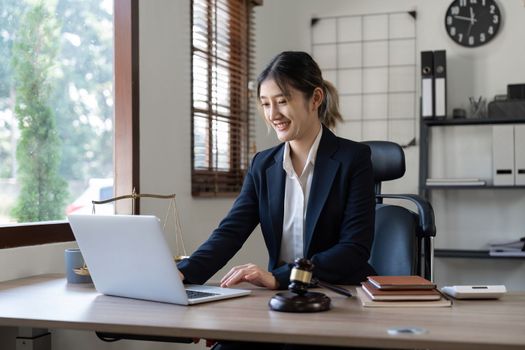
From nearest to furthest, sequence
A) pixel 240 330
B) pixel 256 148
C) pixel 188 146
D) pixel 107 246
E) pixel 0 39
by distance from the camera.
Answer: pixel 240 330 → pixel 107 246 → pixel 0 39 → pixel 188 146 → pixel 256 148

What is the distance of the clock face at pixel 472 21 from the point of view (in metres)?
4.13

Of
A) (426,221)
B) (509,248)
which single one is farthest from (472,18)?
(426,221)

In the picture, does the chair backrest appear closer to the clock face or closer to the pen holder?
the pen holder

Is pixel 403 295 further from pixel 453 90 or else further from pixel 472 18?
pixel 472 18

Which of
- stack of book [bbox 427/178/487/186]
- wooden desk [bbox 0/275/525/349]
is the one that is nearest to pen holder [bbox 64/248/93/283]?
wooden desk [bbox 0/275/525/349]

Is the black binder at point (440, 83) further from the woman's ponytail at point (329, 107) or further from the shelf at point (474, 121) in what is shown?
the woman's ponytail at point (329, 107)

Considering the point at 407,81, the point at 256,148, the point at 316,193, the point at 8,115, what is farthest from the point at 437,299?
the point at 407,81

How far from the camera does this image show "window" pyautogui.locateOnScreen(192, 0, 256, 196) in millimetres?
3191

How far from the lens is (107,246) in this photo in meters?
1.52

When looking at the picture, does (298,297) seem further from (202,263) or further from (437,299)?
(202,263)

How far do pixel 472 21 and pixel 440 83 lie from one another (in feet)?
1.75

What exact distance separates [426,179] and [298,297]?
9.37ft

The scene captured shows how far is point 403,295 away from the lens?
145cm

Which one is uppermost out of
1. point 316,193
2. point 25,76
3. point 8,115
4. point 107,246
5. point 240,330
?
point 25,76
